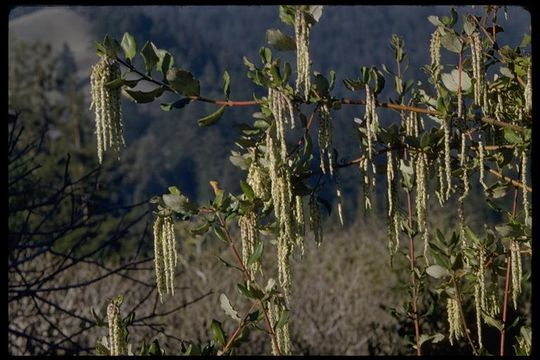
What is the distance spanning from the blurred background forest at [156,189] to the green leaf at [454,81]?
0.70ft

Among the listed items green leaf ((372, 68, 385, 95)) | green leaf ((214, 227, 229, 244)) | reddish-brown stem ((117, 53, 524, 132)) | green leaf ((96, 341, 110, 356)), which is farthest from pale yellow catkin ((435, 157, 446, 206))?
green leaf ((96, 341, 110, 356))

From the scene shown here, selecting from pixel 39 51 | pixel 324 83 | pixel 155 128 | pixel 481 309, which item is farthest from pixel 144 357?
pixel 155 128

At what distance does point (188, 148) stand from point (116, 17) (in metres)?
25.3

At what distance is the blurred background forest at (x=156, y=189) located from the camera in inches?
218

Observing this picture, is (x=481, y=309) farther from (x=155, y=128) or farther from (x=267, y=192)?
(x=155, y=128)

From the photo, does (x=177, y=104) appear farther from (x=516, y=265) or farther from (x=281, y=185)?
(x=516, y=265)

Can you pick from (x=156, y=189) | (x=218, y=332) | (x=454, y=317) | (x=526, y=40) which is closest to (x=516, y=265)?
(x=454, y=317)

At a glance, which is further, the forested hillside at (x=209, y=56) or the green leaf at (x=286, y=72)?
the forested hillside at (x=209, y=56)

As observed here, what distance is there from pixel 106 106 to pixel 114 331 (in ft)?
1.88

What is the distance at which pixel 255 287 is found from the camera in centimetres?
234

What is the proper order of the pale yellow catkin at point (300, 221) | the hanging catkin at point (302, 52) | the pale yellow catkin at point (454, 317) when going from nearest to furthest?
1. the hanging catkin at point (302, 52)
2. the pale yellow catkin at point (300, 221)
3. the pale yellow catkin at point (454, 317)

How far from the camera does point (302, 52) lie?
222cm

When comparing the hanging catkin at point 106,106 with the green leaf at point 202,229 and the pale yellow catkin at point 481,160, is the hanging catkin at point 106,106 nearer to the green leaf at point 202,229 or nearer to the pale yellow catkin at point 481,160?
the green leaf at point 202,229

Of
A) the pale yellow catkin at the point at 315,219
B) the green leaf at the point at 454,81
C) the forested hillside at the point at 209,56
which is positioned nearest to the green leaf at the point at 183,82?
the pale yellow catkin at the point at 315,219
